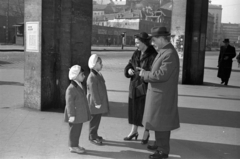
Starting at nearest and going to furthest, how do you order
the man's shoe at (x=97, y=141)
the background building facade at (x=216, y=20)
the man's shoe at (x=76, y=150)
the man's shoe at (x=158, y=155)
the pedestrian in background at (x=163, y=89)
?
the pedestrian in background at (x=163, y=89) → the man's shoe at (x=158, y=155) → the man's shoe at (x=76, y=150) → the man's shoe at (x=97, y=141) → the background building facade at (x=216, y=20)

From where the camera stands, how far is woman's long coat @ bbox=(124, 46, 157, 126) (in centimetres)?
475

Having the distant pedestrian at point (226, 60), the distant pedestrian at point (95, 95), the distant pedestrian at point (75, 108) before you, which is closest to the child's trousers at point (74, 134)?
the distant pedestrian at point (75, 108)

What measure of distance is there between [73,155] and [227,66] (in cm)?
1034

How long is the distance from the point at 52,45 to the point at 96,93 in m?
2.66

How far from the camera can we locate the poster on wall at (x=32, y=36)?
6.68 meters

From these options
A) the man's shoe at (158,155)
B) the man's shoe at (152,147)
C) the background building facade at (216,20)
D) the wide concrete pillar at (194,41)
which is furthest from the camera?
the background building facade at (216,20)

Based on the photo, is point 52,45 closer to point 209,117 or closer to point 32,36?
point 32,36

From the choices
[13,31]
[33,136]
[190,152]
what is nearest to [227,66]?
[190,152]

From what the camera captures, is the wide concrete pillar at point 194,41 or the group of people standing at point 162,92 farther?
the wide concrete pillar at point 194,41

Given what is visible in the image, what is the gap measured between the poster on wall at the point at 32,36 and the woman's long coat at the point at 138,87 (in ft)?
8.88

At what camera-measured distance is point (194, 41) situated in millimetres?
12375

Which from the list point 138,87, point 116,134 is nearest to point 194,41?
point 116,134

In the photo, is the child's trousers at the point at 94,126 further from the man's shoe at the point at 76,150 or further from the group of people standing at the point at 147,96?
the man's shoe at the point at 76,150

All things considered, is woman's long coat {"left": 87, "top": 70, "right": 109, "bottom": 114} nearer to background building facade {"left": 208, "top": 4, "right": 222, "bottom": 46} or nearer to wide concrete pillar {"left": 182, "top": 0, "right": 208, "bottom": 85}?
wide concrete pillar {"left": 182, "top": 0, "right": 208, "bottom": 85}
